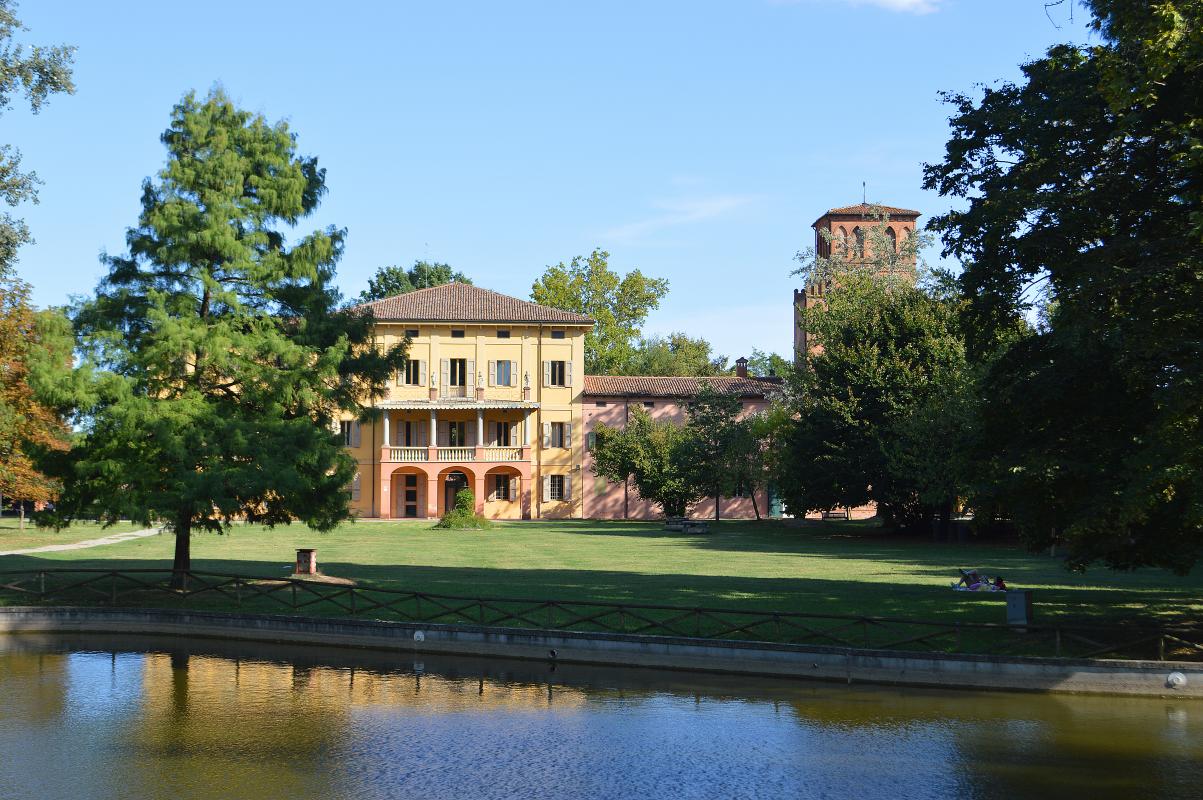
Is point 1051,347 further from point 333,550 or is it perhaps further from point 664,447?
point 664,447

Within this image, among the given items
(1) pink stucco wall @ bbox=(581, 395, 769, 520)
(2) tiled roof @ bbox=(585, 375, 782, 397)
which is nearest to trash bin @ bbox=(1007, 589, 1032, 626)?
(1) pink stucco wall @ bbox=(581, 395, 769, 520)

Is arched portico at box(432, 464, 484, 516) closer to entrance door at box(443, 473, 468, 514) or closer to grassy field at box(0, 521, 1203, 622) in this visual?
entrance door at box(443, 473, 468, 514)

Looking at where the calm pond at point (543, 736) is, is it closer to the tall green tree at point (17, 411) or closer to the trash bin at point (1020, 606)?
the trash bin at point (1020, 606)

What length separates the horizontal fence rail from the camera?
17.7 meters

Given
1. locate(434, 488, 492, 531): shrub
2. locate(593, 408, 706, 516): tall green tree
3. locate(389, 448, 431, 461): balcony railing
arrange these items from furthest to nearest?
locate(389, 448, 431, 461): balcony railing
locate(593, 408, 706, 516): tall green tree
locate(434, 488, 492, 531): shrub

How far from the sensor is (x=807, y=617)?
19219 mm

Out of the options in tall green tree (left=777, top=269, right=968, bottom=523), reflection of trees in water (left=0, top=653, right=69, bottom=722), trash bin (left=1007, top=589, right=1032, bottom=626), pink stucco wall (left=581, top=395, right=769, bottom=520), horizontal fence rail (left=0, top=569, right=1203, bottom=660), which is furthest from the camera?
pink stucco wall (left=581, top=395, right=769, bottom=520)

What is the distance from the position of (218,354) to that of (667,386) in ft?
156

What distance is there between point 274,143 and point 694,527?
103 feet

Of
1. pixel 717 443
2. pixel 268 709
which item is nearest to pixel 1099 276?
pixel 268 709

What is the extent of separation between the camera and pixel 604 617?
20422 millimetres

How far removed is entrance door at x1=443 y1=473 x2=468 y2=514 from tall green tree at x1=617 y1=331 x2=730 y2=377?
23643 millimetres

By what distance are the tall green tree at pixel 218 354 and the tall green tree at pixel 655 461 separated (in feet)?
109

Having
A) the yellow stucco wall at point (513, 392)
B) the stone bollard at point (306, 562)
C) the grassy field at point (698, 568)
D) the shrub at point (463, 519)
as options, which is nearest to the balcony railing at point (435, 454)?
the yellow stucco wall at point (513, 392)
